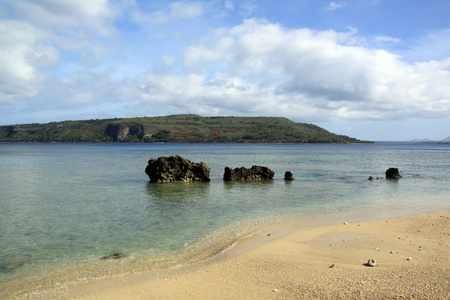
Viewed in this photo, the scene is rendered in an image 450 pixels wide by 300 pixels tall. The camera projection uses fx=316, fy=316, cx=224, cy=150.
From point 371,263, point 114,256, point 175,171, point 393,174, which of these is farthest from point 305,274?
point 393,174

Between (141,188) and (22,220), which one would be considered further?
(141,188)

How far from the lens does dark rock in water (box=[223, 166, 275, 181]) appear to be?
3003 cm

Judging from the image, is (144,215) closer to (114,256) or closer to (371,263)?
(114,256)

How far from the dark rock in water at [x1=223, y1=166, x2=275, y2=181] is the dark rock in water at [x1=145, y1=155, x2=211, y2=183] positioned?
2.19 metres

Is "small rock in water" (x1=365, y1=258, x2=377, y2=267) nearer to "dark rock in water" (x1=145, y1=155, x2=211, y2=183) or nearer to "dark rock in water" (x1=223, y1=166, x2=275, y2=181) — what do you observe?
"dark rock in water" (x1=145, y1=155, x2=211, y2=183)

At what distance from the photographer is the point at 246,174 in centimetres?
3052

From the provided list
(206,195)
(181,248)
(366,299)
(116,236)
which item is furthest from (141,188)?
(366,299)

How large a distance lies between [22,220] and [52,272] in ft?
22.7

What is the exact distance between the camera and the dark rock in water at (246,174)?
30.0 m

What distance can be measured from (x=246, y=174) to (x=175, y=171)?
6.83 metres

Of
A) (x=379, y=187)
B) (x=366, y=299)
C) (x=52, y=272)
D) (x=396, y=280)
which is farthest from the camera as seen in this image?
(x=379, y=187)

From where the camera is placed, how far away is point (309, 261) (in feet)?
29.1

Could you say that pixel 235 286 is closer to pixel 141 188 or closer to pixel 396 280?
pixel 396 280

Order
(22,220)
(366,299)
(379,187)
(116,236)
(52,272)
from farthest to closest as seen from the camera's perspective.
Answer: (379,187), (22,220), (116,236), (52,272), (366,299)
